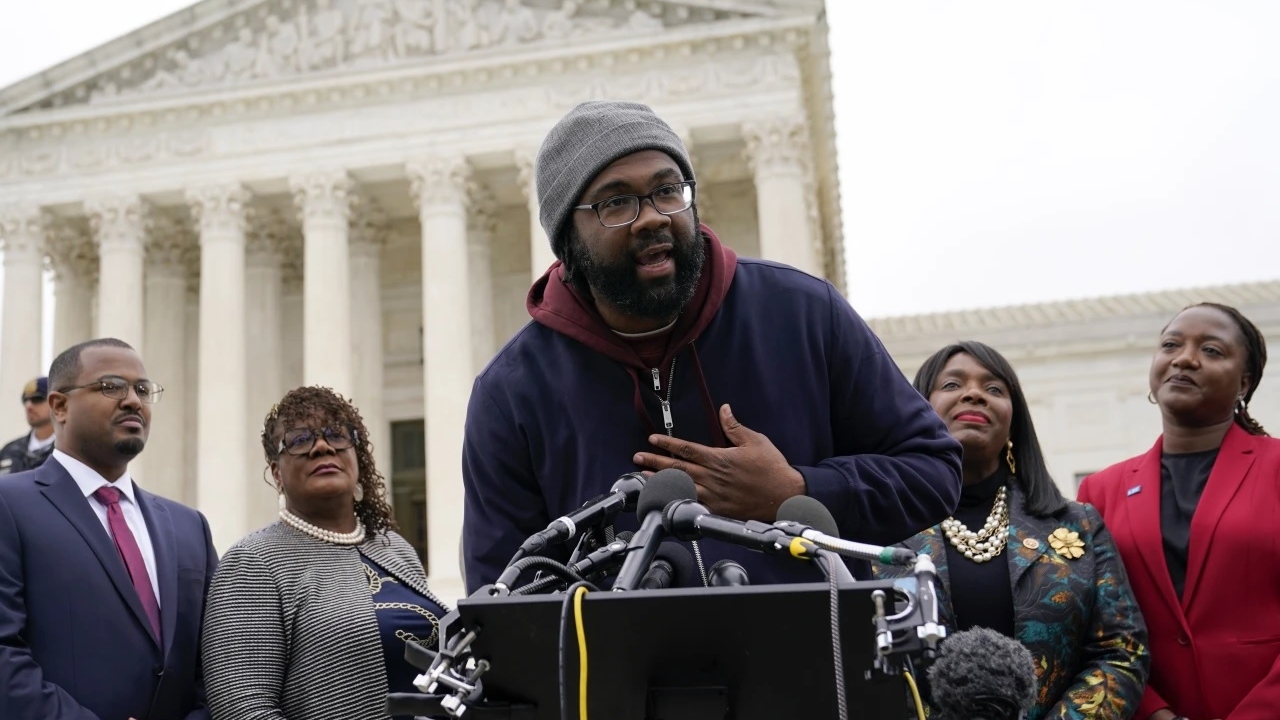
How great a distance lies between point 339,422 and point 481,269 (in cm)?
2798

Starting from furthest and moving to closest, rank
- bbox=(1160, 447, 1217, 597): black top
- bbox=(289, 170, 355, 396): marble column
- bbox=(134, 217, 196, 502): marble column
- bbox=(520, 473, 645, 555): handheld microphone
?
bbox=(134, 217, 196, 502): marble column → bbox=(289, 170, 355, 396): marble column → bbox=(1160, 447, 1217, 597): black top → bbox=(520, 473, 645, 555): handheld microphone

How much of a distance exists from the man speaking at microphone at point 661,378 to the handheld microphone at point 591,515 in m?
0.23

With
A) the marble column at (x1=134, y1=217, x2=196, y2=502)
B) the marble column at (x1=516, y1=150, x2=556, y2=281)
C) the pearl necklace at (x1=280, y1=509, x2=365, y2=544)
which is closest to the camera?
the pearl necklace at (x1=280, y1=509, x2=365, y2=544)

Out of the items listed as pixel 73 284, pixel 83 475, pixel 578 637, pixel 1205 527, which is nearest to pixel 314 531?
pixel 83 475

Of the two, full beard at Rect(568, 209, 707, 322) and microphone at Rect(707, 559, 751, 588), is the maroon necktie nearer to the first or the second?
full beard at Rect(568, 209, 707, 322)

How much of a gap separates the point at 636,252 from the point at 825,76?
107 feet

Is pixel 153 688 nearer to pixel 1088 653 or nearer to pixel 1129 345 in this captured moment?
pixel 1088 653

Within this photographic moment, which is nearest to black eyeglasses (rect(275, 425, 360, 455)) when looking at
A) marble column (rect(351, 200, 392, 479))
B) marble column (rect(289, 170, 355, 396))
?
marble column (rect(289, 170, 355, 396))

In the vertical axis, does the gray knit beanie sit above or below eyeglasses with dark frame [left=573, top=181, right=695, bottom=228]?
above

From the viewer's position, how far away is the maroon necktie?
6.08 metres

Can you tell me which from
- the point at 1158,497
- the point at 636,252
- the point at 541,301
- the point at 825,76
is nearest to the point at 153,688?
the point at 541,301

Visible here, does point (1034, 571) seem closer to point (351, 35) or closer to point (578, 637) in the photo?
point (578, 637)

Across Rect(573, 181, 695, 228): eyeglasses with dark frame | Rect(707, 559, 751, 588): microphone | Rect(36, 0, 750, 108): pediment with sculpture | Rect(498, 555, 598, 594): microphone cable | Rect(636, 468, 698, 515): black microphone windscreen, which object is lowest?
Rect(707, 559, 751, 588): microphone

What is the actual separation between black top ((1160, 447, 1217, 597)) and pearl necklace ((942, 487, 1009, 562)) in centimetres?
86
